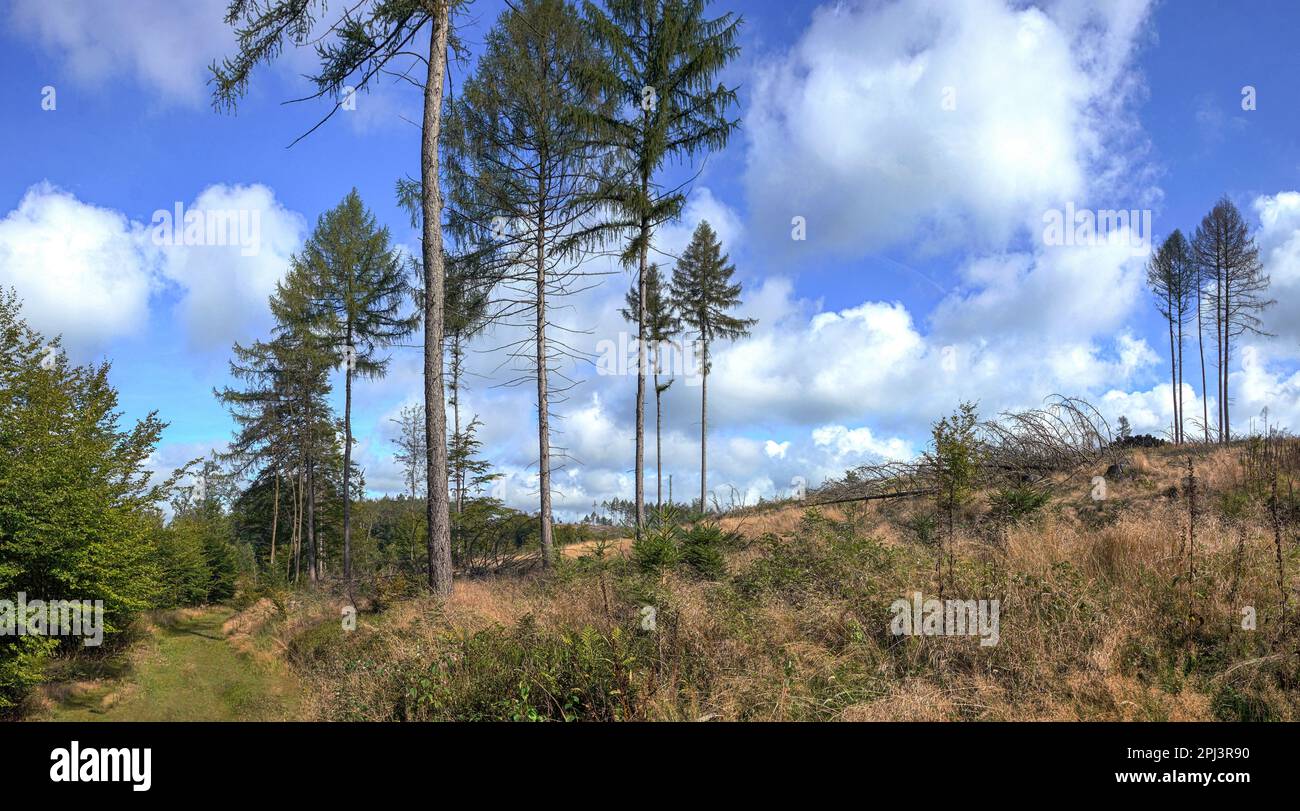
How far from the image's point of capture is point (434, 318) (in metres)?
9.20

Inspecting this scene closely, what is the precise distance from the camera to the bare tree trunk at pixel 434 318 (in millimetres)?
8805

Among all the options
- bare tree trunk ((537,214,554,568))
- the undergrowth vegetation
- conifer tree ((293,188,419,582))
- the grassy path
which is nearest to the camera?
the undergrowth vegetation

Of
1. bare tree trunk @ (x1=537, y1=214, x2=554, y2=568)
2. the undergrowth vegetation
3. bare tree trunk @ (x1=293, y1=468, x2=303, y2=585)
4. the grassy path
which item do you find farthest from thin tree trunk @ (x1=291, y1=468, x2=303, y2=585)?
the undergrowth vegetation

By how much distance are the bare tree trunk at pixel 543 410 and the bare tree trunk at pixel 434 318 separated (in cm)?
380

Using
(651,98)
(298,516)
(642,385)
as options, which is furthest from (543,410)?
(298,516)

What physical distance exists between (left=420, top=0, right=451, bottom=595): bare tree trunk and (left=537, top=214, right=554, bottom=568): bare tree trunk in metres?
3.80

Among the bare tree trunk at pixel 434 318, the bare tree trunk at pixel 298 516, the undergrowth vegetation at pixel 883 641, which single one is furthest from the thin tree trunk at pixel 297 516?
the undergrowth vegetation at pixel 883 641

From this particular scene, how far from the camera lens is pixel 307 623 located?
1312cm

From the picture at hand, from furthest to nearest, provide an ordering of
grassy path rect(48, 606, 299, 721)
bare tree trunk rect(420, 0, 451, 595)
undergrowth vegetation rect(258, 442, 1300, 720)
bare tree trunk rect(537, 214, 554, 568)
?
1. bare tree trunk rect(537, 214, 554, 568)
2. grassy path rect(48, 606, 299, 721)
3. bare tree trunk rect(420, 0, 451, 595)
4. undergrowth vegetation rect(258, 442, 1300, 720)

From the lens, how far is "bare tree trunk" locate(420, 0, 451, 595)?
8.80 meters

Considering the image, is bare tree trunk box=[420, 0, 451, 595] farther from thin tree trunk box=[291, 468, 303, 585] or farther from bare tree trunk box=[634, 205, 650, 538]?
thin tree trunk box=[291, 468, 303, 585]
